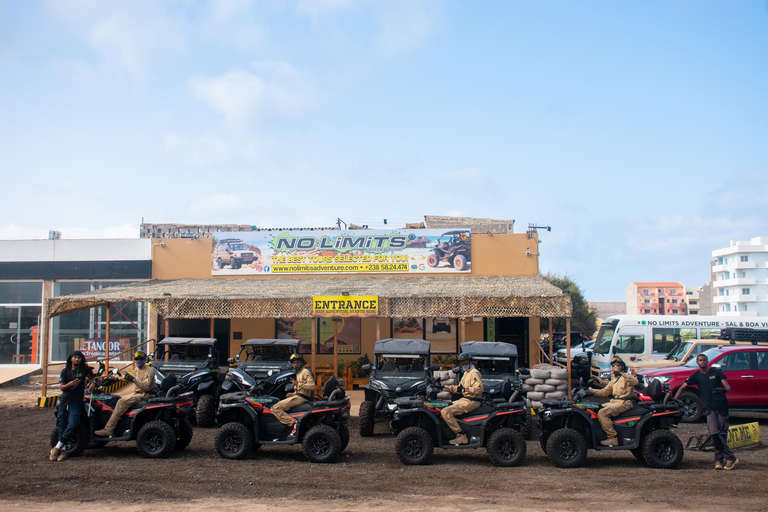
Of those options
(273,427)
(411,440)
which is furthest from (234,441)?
(411,440)

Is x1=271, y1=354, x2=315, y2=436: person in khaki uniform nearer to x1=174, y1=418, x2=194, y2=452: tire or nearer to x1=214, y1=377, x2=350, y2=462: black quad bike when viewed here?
x1=214, y1=377, x2=350, y2=462: black quad bike

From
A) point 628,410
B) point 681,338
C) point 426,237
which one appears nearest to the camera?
point 628,410

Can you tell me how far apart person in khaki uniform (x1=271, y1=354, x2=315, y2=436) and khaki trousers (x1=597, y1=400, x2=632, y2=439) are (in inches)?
166

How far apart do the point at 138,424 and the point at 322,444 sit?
2.82m

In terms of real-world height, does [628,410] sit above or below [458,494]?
above

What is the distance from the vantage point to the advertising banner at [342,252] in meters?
20.1

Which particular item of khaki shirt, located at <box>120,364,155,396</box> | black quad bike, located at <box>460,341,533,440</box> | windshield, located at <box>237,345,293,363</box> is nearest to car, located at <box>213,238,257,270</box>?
windshield, located at <box>237,345,293,363</box>

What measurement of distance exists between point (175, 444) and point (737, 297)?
78.3 metres

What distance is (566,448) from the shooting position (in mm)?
8703

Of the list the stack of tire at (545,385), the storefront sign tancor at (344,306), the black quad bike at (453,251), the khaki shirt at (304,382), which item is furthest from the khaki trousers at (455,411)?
the black quad bike at (453,251)

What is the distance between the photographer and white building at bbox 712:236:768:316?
72.8 meters

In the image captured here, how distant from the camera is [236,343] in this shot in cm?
2094

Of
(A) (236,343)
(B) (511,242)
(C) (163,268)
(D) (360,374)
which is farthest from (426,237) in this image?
(C) (163,268)

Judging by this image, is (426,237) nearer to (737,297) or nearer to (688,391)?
(688,391)
